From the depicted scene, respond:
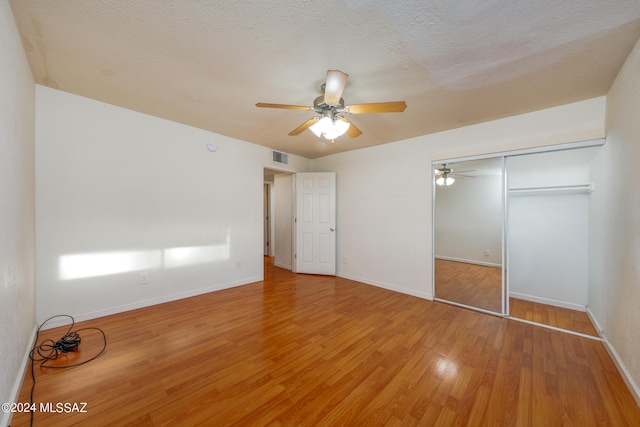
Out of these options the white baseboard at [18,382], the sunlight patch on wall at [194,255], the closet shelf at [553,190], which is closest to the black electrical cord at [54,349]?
the white baseboard at [18,382]

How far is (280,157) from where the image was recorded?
4531 mm

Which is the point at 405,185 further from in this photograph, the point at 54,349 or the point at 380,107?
the point at 54,349

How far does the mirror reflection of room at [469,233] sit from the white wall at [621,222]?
81 centimetres

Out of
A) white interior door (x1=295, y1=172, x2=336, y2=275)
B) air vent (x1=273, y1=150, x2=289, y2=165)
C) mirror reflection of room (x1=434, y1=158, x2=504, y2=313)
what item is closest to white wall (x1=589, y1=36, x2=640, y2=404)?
mirror reflection of room (x1=434, y1=158, x2=504, y2=313)

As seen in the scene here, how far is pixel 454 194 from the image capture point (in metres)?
3.32

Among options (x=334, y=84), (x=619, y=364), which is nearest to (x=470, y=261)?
(x=619, y=364)

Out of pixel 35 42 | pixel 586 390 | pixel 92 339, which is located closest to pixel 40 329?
pixel 92 339

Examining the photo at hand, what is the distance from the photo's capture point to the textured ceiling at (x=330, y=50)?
138 centimetres

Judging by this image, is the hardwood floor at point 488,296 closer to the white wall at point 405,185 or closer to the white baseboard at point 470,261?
the white baseboard at point 470,261

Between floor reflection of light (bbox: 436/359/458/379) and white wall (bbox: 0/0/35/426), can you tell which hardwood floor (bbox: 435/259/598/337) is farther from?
white wall (bbox: 0/0/35/426)

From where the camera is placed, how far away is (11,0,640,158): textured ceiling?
4.52 feet

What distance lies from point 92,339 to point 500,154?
192 inches

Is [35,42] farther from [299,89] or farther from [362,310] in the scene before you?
[362,310]

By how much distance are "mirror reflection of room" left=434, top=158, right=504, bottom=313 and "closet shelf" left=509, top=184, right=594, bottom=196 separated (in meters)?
0.37
